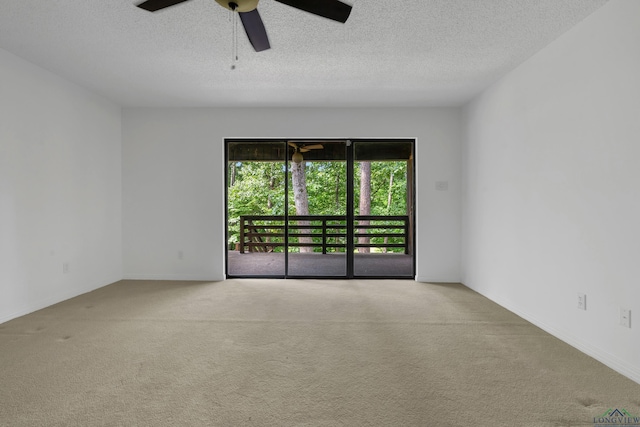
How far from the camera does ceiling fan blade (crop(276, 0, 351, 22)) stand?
5.99 ft

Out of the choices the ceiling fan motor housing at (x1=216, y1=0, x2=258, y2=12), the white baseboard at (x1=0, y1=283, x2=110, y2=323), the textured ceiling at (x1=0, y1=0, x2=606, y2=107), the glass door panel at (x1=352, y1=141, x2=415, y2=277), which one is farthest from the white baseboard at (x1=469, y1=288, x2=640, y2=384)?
the white baseboard at (x1=0, y1=283, x2=110, y2=323)

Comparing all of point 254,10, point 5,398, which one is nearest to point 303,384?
point 5,398

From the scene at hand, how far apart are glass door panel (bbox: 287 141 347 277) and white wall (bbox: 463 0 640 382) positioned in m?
2.21

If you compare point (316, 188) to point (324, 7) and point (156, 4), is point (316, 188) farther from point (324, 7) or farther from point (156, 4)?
point (156, 4)

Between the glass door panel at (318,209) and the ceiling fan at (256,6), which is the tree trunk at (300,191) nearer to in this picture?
the glass door panel at (318,209)

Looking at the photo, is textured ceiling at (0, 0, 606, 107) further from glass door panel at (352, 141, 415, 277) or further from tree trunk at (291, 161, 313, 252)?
tree trunk at (291, 161, 313, 252)

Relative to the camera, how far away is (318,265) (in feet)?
19.2

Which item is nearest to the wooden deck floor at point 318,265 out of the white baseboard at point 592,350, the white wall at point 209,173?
the white wall at point 209,173

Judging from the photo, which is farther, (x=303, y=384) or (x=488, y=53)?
(x=488, y=53)

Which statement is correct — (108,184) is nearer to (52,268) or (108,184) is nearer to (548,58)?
(52,268)

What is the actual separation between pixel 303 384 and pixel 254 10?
2.25 meters

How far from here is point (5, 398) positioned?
1.84m

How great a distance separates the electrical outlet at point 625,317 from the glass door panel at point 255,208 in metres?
4.22

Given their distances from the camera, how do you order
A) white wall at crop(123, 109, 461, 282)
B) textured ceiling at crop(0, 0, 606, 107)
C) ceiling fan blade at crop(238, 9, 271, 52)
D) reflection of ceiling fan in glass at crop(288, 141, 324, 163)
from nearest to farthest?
ceiling fan blade at crop(238, 9, 271, 52)
textured ceiling at crop(0, 0, 606, 107)
white wall at crop(123, 109, 461, 282)
reflection of ceiling fan in glass at crop(288, 141, 324, 163)
